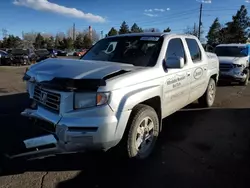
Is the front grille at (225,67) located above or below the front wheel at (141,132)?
above

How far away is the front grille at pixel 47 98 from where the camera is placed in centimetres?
330

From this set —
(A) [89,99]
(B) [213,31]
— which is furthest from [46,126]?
(B) [213,31]

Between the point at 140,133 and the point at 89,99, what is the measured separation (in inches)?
41.5

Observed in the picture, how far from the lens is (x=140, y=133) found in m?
3.85

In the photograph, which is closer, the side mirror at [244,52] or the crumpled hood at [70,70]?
the crumpled hood at [70,70]

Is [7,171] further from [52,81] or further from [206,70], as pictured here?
[206,70]

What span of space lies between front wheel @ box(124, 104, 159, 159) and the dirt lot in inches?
6.5

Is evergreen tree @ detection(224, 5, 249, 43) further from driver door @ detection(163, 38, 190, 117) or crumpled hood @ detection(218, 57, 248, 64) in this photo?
driver door @ detection(163, 38, 190, 117)

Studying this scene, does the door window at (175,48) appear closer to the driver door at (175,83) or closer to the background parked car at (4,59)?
the driver door at (175,83)

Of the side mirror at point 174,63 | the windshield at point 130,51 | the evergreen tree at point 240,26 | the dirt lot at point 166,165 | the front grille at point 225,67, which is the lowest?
the dirt lot at point 166,165

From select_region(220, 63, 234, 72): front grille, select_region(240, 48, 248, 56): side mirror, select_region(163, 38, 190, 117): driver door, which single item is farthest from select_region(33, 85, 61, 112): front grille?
select_region(240, 48, 248, 56): side mirror

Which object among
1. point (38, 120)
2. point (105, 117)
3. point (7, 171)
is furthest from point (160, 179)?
point (7, 171)

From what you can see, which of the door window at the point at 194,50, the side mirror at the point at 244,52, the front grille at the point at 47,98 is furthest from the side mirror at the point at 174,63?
the side mirror at the point at 244,52

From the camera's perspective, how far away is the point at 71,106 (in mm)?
3180
